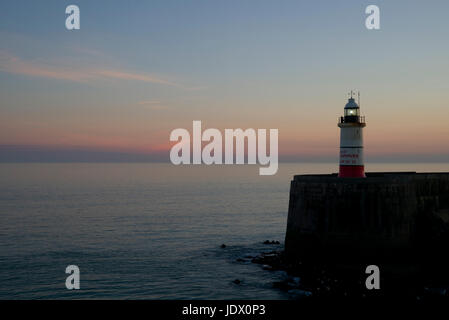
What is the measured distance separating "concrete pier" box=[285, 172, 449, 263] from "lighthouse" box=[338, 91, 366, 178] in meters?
2.52

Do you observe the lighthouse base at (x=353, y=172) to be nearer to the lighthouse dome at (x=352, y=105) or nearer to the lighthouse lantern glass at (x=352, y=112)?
the lighthouse lantern glass at (x=352, y=112)

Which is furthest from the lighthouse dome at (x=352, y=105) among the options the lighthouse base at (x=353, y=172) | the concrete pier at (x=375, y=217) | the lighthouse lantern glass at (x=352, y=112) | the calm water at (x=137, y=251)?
the calm water at (x=137, y=251)

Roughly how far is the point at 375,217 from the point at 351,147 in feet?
17.7

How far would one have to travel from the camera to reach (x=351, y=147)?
28.5m

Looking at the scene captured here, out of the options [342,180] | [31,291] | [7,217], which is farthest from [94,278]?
[7,217]

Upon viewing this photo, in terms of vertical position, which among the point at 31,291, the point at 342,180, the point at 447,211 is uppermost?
the point at 342,180

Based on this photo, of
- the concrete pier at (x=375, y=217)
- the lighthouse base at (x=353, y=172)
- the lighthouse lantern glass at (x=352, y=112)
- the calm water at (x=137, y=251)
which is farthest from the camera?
the lighthouse lantern glass at (x=352, y=112)

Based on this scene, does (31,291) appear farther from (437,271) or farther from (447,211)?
(447,211)

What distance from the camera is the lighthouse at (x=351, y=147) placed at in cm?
2838

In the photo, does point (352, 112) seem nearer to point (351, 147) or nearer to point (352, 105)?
point (352, 105)

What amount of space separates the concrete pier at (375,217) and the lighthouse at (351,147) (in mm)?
2523

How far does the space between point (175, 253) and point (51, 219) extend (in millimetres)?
26679
